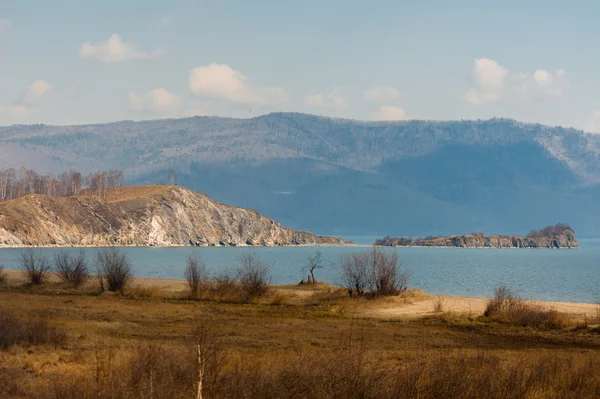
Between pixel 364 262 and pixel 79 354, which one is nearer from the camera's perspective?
pixel 79 354

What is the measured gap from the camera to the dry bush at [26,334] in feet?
70.5

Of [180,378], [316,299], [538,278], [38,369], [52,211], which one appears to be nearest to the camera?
[180,378]

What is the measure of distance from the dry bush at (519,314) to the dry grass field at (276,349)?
0.36 metres

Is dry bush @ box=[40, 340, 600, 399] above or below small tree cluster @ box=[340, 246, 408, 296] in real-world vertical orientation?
below

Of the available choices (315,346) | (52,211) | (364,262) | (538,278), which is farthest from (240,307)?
(52,211)

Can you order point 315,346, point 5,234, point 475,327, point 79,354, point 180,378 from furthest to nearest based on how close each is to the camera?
point 5,234 → point 475,327 → point 315,346 → point 79,354 → point 180,378

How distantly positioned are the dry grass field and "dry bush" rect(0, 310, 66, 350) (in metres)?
0.04

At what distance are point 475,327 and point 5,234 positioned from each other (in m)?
145

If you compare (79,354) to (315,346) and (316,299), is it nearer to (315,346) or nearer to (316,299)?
(315,346)

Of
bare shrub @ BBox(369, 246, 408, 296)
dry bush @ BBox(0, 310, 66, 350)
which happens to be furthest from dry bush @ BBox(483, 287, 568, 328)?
dry bush @ BBox(0, 310, 66, 350)

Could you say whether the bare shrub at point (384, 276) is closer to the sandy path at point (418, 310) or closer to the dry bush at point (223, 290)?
the sandy path at point (418, 310)

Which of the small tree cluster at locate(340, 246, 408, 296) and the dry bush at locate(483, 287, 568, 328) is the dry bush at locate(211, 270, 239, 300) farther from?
the dry bush at locate(483, 287, 568, 328)

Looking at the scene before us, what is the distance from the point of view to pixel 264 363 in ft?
59.2

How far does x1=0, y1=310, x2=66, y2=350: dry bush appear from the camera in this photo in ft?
70.5
